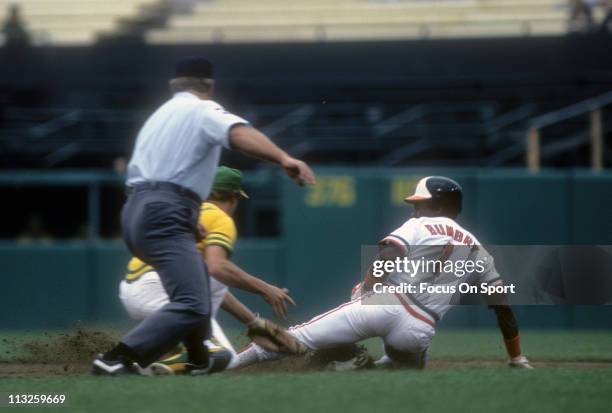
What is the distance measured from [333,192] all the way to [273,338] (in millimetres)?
6741

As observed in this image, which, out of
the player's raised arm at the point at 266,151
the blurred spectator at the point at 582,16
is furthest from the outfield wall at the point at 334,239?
the player's raised arm at the point at 266,151

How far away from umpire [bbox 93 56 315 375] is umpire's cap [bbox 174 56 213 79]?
0.56ft

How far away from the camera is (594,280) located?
9.55 meters

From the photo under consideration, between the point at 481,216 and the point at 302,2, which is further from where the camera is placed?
the point at 302,2

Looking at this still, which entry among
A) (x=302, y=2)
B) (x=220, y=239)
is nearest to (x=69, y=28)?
(x=302, y=2)

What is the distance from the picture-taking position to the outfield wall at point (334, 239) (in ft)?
41.8

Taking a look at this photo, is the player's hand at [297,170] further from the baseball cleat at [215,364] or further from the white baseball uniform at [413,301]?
the baseball cleat at [215,364]

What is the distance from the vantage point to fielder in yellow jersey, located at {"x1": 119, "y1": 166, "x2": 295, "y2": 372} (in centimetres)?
633

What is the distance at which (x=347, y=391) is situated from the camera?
500 cm

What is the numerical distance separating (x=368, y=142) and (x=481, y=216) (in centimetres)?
326

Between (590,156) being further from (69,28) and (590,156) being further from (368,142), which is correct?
(69,28)

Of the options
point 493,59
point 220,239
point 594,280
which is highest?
point 493,59

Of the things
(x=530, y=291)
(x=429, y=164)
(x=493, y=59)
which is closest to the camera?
(x=530, y=291)

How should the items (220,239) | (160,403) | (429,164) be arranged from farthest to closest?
(429,164)
(220,239)
(160,403)
